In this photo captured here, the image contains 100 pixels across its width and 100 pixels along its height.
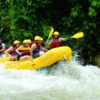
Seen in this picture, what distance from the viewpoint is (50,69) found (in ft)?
47.3

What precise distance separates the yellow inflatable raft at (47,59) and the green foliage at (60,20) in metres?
3.06

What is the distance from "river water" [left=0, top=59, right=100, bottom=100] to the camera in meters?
11.5

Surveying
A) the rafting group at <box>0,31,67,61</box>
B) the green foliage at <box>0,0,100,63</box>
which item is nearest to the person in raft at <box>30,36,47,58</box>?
the rafting group at <box>0,31,67,61</box>

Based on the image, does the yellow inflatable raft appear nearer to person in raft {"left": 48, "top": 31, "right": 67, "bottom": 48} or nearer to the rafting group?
the rafting group

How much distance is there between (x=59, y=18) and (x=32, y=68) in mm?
4130

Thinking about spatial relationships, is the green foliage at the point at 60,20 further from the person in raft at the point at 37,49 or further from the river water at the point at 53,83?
the person in raft at the point at 37,49

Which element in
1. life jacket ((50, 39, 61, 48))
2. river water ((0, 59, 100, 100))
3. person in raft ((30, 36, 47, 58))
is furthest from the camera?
life jacket ((50, 39, 61, 48))

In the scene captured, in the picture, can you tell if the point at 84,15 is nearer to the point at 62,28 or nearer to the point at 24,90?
the point at 62,28

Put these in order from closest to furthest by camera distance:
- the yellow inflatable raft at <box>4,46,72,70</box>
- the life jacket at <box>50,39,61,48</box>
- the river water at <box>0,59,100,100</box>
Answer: the river water at <box>0,59,100,100</box> → the yellow inflatable raft at <box>4,46,72,70</box> → the life jacket at <box>50,39,61,48</box>

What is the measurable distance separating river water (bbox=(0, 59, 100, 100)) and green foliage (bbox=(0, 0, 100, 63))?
2.00 metres

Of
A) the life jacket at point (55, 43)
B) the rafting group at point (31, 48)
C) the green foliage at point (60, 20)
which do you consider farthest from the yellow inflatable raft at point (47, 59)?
the green foliage at point (60, 20)

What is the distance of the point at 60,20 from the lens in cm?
1791

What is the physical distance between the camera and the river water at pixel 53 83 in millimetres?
11523

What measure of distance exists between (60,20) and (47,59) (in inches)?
162
